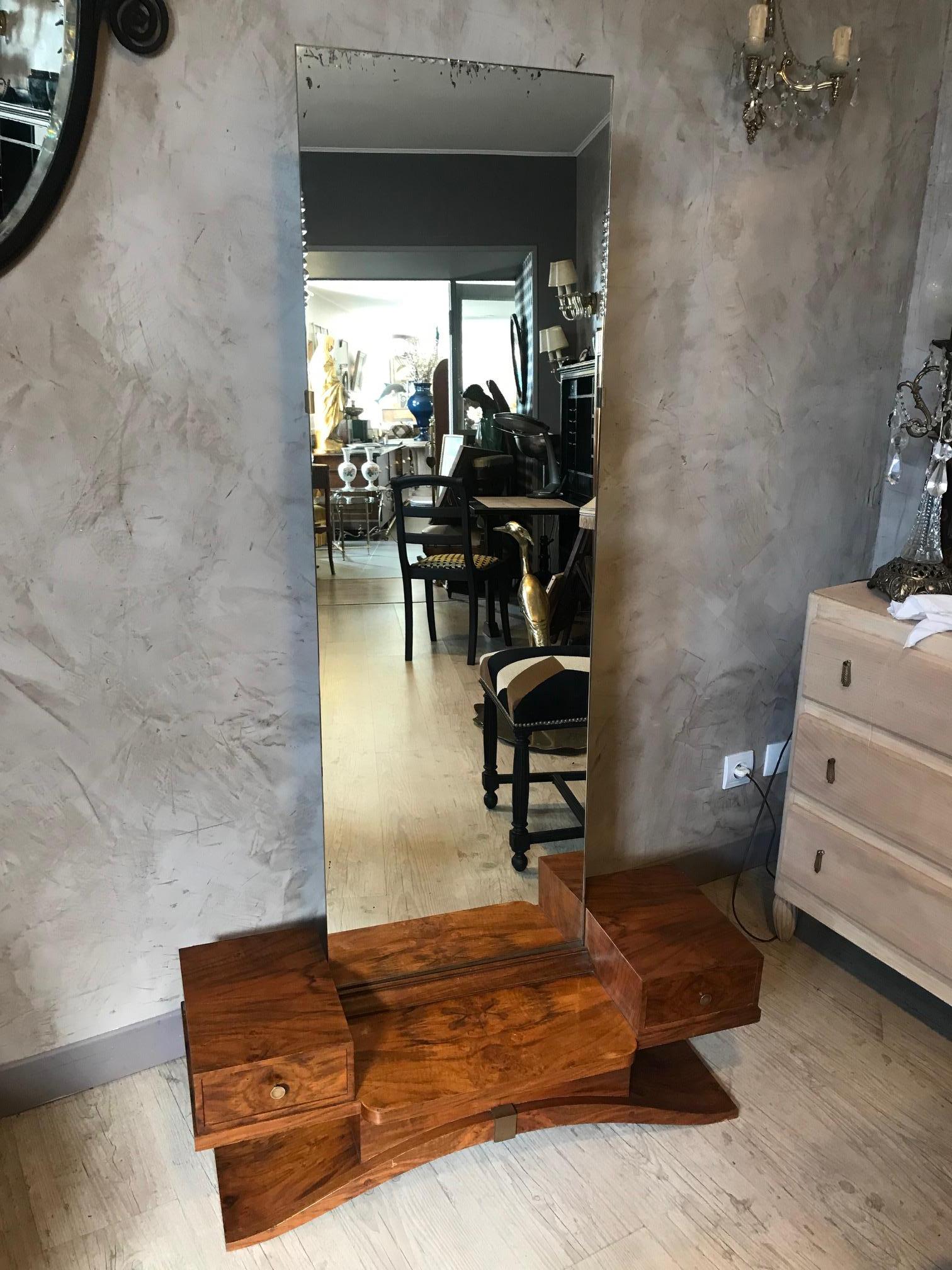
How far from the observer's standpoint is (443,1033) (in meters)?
1.48

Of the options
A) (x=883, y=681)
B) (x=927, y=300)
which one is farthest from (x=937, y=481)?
(x=927, y=300)

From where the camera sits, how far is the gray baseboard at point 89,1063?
5.11 feet

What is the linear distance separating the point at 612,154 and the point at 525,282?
313 millimetres

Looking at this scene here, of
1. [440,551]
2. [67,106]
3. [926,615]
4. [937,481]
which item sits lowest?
[926,615]

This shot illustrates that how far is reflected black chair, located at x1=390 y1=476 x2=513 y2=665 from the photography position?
1.56m

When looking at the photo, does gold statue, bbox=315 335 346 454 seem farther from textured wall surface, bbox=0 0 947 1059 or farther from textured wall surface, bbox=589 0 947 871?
textured wall surface, bbox=589 0 947 871

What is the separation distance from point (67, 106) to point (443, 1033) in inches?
60.2

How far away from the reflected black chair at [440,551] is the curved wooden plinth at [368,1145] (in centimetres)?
79

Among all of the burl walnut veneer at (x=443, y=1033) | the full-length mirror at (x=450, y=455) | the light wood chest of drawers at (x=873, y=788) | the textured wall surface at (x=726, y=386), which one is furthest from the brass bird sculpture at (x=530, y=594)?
the light wood chest of drawers at (x=873, y=788)

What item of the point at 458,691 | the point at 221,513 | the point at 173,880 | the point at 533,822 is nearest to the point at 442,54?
the point at 221,513

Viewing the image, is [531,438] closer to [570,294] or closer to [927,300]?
[570,294]

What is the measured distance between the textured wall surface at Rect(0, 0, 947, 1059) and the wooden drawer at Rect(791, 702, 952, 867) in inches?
10.5

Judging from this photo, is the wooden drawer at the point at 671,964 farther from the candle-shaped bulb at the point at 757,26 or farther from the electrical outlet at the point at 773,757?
the candle-shaped bulb at the point at 757,26

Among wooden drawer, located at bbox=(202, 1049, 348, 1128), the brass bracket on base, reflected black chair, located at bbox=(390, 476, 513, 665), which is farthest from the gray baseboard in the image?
reflected black chair, located at bbox=(390, 476, 513, 665)
